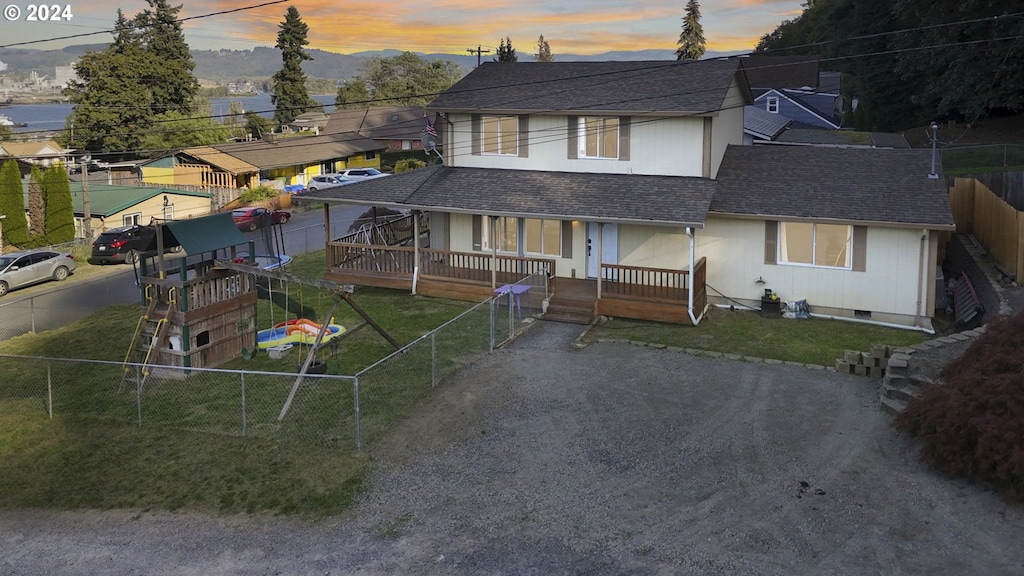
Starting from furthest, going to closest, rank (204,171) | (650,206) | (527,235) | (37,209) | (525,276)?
(204,171) → (37,209) → (527,235) → (525,276) → (650,206)

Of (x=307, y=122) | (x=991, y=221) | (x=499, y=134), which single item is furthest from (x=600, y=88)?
(x=307, y=122)

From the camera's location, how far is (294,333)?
72.5 feet

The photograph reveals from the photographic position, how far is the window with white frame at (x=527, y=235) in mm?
26609

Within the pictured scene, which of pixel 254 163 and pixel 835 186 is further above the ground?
pixel 254 163

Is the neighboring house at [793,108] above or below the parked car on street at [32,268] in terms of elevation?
above

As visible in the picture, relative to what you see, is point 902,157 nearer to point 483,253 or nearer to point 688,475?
point 483,253

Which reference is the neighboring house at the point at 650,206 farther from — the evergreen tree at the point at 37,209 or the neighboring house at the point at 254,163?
the neighboring house at the point at 254,163

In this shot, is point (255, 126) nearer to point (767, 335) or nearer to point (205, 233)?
point (205, 233)

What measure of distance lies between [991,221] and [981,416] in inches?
690

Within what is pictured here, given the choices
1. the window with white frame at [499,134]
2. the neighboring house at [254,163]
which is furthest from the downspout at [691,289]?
the neighboring house at [254,163]

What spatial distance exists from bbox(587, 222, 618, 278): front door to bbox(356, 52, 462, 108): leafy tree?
303 feet

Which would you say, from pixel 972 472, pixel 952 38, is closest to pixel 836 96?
pixel 952 38

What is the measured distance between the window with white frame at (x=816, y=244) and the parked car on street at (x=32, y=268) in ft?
87.6

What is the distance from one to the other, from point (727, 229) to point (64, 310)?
20.8 meters
